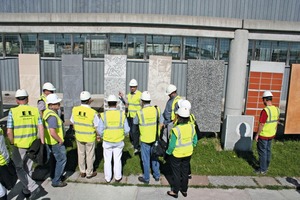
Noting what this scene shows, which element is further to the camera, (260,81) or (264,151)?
(260,81)

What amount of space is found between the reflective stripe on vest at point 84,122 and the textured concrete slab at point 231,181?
323 cm

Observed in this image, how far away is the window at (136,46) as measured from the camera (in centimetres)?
1255

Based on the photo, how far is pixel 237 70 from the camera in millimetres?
8703

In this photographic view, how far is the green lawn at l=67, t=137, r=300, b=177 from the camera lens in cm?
682

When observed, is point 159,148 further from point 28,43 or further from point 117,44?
point 28,43

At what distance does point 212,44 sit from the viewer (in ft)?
41.9

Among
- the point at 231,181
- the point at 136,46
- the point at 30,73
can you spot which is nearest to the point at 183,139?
the point at 231,181

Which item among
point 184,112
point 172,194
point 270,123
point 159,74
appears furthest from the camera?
point 159,74

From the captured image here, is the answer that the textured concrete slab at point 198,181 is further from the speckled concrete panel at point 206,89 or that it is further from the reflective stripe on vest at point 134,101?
the reflective stripe on vest at point 134,101

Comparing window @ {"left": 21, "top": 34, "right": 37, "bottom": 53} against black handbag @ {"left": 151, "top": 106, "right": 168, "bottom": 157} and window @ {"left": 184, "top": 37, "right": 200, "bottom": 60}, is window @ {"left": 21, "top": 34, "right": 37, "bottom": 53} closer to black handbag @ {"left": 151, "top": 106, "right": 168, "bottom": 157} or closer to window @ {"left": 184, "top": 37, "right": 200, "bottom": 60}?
window @ {"left": 184, "top": 37, "right": 200, "bottom": 60}

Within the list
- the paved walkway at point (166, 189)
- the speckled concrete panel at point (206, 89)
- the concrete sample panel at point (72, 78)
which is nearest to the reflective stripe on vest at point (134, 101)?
the speckled concrete panel at point (206, 89)

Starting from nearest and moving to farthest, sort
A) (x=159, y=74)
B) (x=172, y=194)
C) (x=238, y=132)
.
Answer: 1. (x=172, y=194)
2. (x=238, y=132)
3. (x=159, y=74)

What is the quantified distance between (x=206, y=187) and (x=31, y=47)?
36.0ft

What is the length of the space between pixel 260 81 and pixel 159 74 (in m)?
3.54
